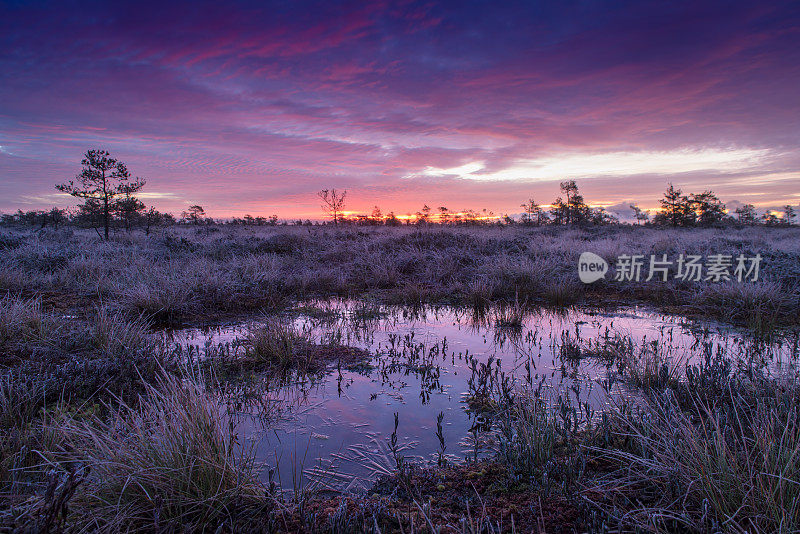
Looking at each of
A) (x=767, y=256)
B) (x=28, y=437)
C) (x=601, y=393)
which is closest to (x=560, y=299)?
(x=601, y=393)

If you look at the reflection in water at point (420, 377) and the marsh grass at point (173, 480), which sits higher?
the marsh grass at point (173, 480)

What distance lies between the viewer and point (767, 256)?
1137 centimetres

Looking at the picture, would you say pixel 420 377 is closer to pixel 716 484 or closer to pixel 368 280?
pixel 716 484

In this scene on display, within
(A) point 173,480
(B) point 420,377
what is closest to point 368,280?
(B) point 420,377

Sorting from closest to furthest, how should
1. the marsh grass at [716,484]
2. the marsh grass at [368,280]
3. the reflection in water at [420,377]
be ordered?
1. the marsh grass at [716,484]
2. the reflection in water at [420,377]
3. the marsh grass at [368,280]

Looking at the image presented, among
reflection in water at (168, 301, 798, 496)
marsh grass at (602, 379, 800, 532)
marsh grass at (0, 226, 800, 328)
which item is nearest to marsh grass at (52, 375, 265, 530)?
reflection in water at (168, 301, 798, 496)

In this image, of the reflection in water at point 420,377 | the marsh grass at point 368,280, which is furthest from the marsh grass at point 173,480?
Answer: the marsh grass at point 368,280

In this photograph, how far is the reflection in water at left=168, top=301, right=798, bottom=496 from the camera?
3219 millimetres

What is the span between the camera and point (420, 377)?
4824 mm

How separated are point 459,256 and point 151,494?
38.3 feet

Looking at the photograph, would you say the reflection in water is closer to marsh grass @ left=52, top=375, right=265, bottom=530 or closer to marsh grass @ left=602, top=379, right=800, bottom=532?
marsh grass @ left=52, top=375, right=265, bottom=530

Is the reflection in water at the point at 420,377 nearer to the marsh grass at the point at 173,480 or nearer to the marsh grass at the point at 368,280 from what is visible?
the marsh grass at the point at 173,480

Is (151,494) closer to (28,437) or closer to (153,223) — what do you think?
(28,437)

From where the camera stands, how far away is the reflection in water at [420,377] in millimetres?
3219
